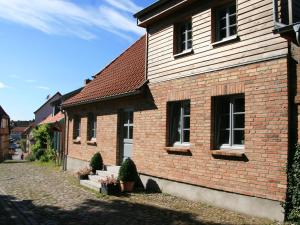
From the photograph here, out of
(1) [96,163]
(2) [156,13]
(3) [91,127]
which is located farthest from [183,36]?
(3) [91,127]

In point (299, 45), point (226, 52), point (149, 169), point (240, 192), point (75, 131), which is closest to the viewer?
point (299, 45)

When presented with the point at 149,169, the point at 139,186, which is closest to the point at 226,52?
the point at 149,169

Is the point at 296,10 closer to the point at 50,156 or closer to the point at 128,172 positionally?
the point at 128,172

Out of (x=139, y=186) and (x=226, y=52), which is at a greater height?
(x=226, y=52)

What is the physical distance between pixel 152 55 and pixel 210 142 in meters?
Result: 4.43

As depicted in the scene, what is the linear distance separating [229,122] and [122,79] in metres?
7.07

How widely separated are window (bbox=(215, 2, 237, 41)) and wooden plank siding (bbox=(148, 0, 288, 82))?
244 mm

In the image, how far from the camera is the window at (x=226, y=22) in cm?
1031

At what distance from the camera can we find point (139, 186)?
530 inches

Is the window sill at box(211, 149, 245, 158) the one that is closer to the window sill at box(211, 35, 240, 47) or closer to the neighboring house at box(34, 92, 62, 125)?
the window sill at box(211, 35, 240, 47)

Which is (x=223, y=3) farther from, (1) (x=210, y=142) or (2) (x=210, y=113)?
(1) (x=210, y=142)

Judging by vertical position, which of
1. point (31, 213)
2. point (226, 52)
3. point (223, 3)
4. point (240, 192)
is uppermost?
point (223, 3)

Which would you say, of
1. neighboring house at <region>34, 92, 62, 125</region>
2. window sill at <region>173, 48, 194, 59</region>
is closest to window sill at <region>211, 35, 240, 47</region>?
window sill at <region>173, 48, 194, 59</region>

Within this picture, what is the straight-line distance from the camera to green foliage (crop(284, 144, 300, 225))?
809cm
